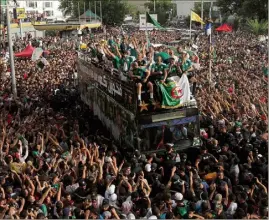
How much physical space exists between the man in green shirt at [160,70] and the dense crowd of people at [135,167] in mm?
26

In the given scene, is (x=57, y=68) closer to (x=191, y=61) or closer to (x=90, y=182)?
(x=191, y=61)

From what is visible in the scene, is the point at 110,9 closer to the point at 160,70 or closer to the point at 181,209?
the point at 160,70

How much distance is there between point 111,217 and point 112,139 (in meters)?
5.12

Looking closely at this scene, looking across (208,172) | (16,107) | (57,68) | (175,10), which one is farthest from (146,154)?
(175,10)

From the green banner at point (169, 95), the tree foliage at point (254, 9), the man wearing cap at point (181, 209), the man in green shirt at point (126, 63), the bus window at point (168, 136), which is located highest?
the tree foliage at point (254, 9)

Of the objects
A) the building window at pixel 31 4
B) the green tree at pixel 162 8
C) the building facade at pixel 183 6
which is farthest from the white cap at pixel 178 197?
the building window at pixel 31 4

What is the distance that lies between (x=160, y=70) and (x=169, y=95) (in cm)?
70

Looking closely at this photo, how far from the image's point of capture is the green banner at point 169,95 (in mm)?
10742

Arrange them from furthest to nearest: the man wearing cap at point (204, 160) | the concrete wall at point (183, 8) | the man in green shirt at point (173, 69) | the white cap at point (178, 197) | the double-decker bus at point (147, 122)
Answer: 1. the concrete wall at point (183, 8)
2. the man in green shirt at point (173, 69)
3. the double-decker bus at point (147, 122)
4. the man wearing cap at point (204, 160)
5. the white cap at point (178, 197)

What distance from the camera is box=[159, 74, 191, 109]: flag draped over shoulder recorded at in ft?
35.3

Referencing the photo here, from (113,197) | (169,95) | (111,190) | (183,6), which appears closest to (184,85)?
(169,95)

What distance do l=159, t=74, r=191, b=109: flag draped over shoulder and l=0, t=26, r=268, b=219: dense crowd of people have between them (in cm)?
25

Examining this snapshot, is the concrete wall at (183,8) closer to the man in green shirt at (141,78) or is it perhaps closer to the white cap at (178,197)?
the man in green shirt at (141,78)

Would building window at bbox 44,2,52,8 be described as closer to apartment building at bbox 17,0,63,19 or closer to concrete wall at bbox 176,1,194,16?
apartment building at bbox 17,0,63,19
